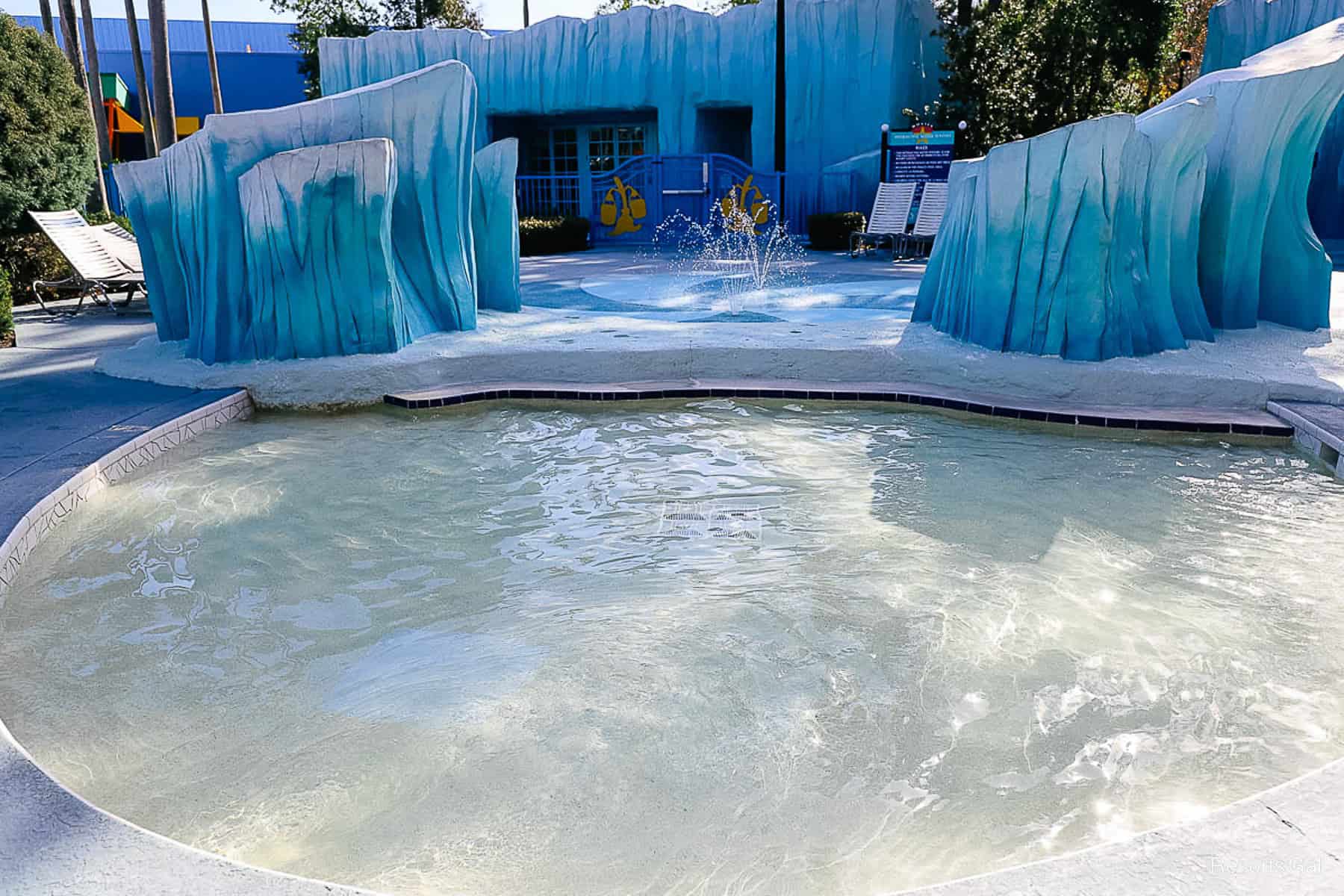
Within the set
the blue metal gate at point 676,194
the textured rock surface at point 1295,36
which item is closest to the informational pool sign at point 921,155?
the blue metal gate at point 676,194

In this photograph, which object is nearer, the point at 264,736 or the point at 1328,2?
the point at 264,736

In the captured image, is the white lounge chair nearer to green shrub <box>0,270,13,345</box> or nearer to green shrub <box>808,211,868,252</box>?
green shrub <box>0,270,13,345</box>

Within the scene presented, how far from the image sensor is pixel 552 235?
1727 centimetres

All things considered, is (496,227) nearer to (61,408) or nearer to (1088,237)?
(61,408)

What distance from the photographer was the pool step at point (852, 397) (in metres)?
6.18

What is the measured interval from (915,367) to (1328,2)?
49.7 feet

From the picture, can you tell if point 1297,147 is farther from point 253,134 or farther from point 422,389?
point 253,134

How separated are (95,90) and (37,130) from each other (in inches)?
281

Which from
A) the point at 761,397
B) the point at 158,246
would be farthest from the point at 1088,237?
the point at 158,246

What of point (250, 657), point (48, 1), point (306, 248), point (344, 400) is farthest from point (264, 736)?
point (48, 1)

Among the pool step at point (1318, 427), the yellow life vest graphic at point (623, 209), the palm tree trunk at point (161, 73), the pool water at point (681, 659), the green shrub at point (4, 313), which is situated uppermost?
the palm tree trunk at point (161, 73)

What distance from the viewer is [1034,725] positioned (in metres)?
3.13

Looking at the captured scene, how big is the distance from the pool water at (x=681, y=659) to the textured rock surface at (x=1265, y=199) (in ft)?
8.88

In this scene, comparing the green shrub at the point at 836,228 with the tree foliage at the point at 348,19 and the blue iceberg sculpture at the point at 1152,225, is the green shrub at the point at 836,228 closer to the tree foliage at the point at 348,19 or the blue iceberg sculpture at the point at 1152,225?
the blue iceberg sculpture at the point at 1152,225
